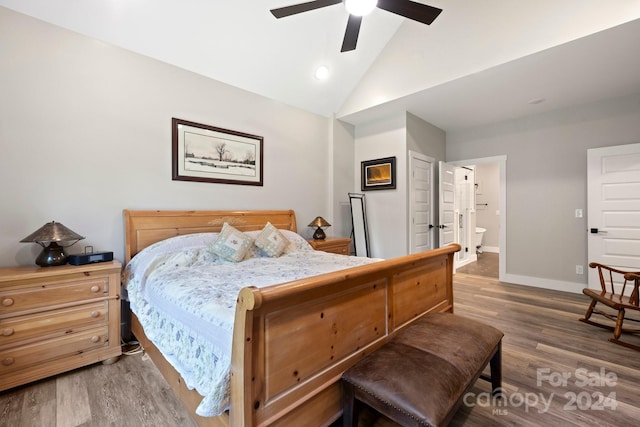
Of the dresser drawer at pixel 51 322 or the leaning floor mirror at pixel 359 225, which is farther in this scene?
the leaning floor mirror at pixel 359 225

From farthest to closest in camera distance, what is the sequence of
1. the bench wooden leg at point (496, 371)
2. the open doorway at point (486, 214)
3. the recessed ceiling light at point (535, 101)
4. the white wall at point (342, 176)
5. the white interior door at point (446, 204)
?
the open doorway at point (486, 214) < the white interior door at point (446, 204) < the white wall at point (342, 176) < the recessed ceiling light at point (535, 101) < the bench wooden leg at point (496, 371)

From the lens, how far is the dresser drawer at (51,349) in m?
1.82

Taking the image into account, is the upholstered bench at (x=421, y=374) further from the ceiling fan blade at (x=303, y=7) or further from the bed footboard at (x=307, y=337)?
the ceiling fan blade at (x=303, y=7)

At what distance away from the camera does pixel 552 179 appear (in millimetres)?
4129

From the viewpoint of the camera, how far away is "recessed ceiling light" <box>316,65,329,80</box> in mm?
3738

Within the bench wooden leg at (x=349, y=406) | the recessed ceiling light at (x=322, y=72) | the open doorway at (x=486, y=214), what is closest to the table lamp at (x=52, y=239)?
the bench wooden leg at (x=349, y=406)

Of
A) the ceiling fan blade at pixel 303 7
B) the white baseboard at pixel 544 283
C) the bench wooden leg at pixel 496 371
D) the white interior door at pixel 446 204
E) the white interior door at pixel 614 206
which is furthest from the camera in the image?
the white interior door at pixel 446 204

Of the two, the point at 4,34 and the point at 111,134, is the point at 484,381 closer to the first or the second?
the point at 111,134

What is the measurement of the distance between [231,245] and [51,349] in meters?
1.41

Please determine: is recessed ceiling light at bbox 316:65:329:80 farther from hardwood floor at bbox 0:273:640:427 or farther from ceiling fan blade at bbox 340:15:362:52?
hardwood floor at bbox 0:273:640:427

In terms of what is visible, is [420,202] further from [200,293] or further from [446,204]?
[200,293]

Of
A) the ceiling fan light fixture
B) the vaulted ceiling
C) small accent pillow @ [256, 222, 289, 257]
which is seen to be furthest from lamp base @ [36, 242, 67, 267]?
the ceiling fan light fixture

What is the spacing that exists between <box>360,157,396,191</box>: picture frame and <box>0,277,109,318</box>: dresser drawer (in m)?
3.61

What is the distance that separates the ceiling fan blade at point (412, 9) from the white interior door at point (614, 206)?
3.28 m
